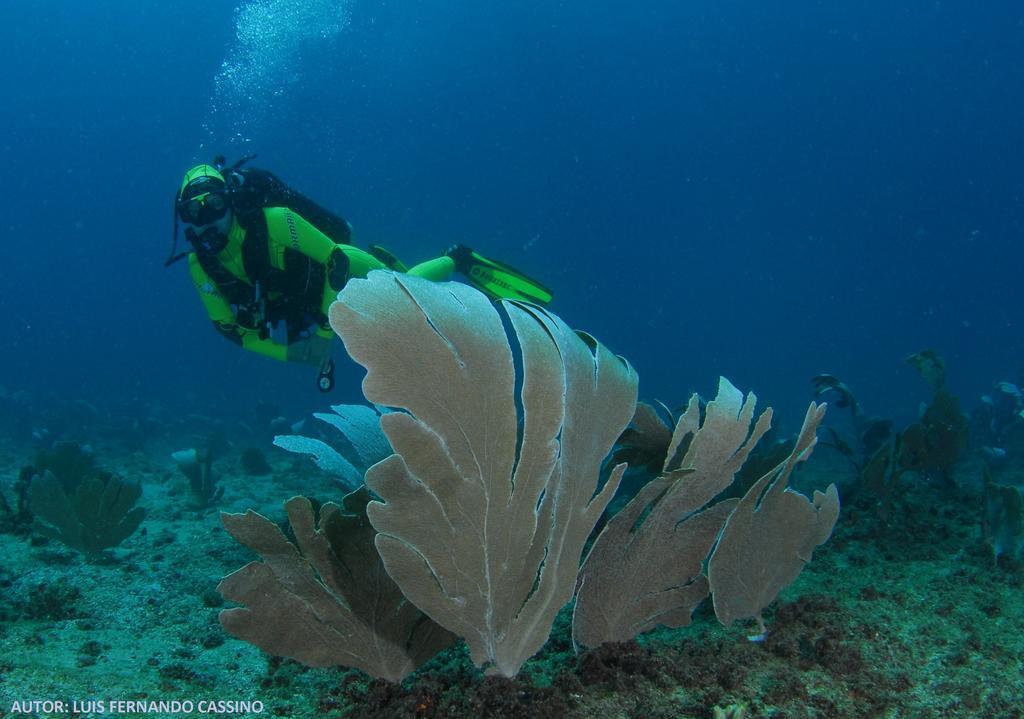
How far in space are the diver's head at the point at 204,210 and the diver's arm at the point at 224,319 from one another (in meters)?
0.39

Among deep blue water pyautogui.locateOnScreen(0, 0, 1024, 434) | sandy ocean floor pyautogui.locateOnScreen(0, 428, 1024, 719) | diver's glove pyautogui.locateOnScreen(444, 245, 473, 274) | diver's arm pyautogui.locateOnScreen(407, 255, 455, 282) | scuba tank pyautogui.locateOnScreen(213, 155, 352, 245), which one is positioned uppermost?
deep blue water pyautogui.locateOnScreen(0, 0, 1024, 434)

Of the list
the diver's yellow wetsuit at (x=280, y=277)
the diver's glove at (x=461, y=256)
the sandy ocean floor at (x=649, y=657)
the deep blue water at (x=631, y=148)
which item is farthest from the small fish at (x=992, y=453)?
the deep blue water at (x=631, y=148)

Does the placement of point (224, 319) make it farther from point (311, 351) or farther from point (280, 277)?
point (311, 351)

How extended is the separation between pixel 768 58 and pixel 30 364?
98.0m

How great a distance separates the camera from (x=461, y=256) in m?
8.37

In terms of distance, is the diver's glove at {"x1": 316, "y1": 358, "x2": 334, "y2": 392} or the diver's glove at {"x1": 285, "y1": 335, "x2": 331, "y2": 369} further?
the diver's glove at {"x1": 285, "y1": 335, "x2": 331, "y2": 369}

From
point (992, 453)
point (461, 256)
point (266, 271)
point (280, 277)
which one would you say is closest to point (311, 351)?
point (280, 277)

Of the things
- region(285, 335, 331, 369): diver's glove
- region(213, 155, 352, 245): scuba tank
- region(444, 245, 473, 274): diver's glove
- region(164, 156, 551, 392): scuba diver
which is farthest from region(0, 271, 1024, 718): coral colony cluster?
region(444, 245, 473, 274): diver's glove

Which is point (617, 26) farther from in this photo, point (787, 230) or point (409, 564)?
point (409, 564)

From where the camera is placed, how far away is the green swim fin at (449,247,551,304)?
834cm

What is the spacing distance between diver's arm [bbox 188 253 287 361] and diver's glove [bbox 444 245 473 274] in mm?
2806

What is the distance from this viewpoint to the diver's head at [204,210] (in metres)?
5.88

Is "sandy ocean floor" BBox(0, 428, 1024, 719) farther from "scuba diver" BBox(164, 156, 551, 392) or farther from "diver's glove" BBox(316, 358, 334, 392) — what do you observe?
"scuba diver" BBox(164, 156, 551, 392)

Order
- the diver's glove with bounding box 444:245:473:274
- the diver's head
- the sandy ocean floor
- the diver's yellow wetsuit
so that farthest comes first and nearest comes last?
the diver's glove with bounding box 444:245:473:274 < the diver's yellow wetsuit < the diver's head < the sandy ocean floor
